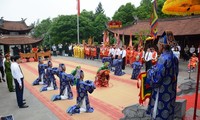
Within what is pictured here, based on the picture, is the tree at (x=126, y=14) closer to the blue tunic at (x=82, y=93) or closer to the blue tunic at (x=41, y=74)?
the blue tunic at (x=41, y=74)

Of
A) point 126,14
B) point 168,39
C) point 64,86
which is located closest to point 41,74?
point 64,86

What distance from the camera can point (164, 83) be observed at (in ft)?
13.3

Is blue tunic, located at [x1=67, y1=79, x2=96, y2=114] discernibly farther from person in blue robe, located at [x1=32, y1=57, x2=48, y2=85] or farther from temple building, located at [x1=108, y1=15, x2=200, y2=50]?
temple building, located at [x1=108, y1=15, x2=200, y2=50]

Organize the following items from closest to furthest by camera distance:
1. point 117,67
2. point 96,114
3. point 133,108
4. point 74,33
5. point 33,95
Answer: point 133,108 < point 96,114 < point 33,95 < point 117,67 < point 74,33

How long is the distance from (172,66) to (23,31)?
2460cm

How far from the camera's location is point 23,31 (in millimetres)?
26078

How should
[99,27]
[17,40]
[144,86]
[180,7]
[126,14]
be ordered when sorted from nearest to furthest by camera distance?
[144,86] < [180,7] < [17,40] < [126,14] < [99,27]

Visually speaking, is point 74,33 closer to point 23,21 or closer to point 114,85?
point 23,21

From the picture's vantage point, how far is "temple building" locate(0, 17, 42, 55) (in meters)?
23.4

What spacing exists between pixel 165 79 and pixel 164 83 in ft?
0.27

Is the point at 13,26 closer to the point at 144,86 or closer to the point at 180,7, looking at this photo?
the point at 180,7

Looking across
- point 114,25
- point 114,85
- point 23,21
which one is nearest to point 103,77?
point 114,85

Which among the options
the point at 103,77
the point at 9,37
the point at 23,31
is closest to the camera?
the point at 103,77

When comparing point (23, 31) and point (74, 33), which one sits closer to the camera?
point (23, 31)
